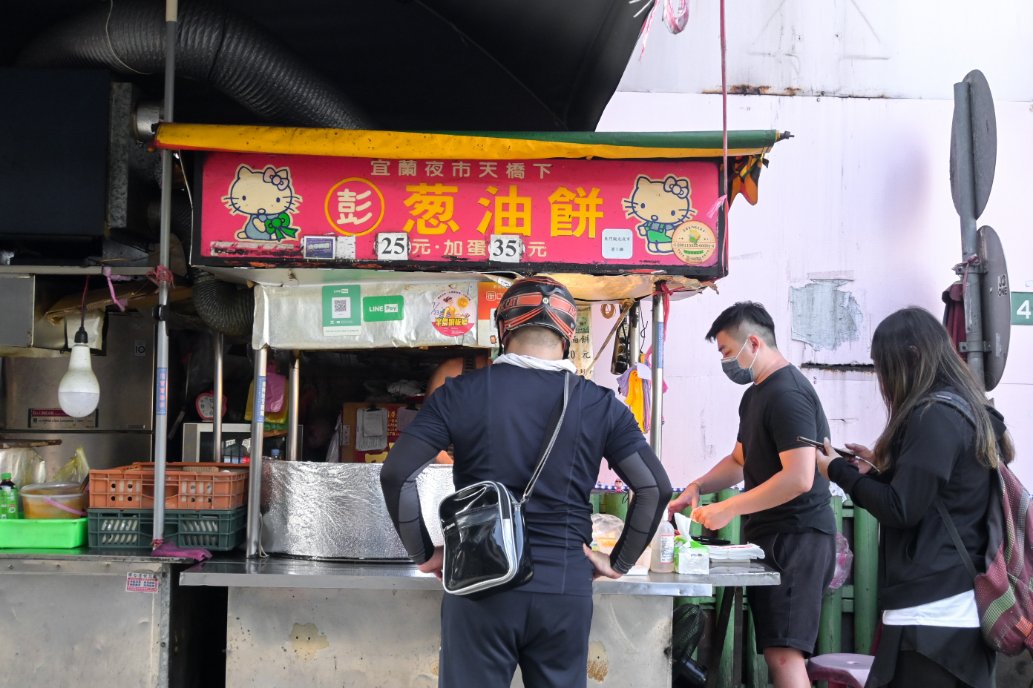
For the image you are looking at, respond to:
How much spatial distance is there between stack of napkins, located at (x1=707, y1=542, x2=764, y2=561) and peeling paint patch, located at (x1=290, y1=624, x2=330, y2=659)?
173cm

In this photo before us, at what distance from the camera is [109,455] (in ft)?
18.8

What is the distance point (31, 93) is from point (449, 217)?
2096 mm

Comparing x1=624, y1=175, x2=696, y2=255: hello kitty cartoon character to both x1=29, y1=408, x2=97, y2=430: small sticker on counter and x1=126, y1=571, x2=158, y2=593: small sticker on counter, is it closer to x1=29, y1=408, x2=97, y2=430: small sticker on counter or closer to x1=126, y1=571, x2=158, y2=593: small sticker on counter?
x1=126, y1=571, x2=158, y2=593: small sticker on counter

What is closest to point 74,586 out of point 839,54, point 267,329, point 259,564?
point 259,564

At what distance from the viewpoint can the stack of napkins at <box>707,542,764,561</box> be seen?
3990 millimetres

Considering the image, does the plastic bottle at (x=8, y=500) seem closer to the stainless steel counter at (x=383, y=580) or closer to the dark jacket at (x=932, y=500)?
the stainless steel counter at (x=383, y=580)

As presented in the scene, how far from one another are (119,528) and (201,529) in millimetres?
363

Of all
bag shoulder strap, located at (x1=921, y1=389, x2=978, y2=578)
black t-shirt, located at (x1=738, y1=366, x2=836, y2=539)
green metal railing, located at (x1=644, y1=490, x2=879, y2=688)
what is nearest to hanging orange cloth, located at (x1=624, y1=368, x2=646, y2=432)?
black t-shirt, located at (x1=738, y1=366, x2=836, y2=539)

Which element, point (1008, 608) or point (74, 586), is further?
point (74, 586)

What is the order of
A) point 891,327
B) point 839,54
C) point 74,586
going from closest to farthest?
point 891,327 → point 74,586 → point 839,54

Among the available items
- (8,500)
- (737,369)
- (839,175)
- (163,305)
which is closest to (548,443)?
(737,369)

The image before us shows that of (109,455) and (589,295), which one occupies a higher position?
(589,295)

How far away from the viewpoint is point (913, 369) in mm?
3199

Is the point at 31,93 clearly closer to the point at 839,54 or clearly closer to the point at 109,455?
the point at 109,455
